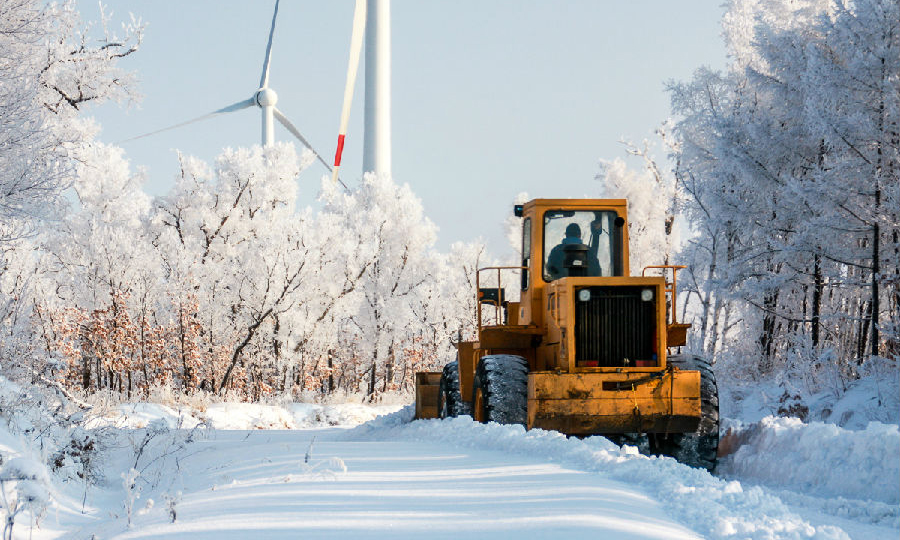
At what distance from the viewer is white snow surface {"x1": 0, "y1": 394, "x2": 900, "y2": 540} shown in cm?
505

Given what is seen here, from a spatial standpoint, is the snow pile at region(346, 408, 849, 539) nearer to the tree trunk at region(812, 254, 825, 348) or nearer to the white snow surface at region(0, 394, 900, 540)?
the white snow surface at region(0, 394, 900, 540)

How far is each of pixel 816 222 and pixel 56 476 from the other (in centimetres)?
1262

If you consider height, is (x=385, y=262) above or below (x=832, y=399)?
above

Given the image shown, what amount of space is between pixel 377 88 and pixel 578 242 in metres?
33.3

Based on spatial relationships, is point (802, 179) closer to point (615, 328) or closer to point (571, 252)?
point (571, 252)

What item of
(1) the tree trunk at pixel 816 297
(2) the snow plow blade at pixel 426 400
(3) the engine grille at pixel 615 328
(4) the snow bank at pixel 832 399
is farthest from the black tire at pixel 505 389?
(1) the tree trunk at pixel 816 297

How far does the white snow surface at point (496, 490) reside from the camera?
5051 millimetres

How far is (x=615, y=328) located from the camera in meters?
10.4

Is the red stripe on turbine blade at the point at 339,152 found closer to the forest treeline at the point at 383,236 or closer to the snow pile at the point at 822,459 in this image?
the forest treeline at the point at 383,236

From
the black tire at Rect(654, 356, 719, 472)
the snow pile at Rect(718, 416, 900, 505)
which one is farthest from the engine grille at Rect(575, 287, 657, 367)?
the snow pile at Rect(718, 416, 900, 505)

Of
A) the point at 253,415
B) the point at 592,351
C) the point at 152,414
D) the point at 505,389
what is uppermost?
the point at 592,351

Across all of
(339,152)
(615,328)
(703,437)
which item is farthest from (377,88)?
(703,437)

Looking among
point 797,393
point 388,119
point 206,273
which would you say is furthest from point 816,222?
point 388,119

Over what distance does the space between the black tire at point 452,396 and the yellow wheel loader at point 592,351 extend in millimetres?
878
